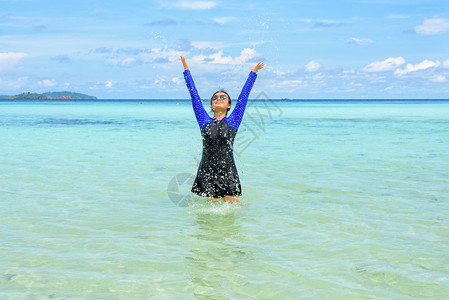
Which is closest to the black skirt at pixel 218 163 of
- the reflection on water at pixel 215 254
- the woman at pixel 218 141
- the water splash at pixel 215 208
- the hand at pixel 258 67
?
the woman at pixel 218 141

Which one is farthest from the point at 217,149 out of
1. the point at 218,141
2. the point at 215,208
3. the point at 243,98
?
the point at 215,208

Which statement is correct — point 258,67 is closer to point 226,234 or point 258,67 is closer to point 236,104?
point 236,104

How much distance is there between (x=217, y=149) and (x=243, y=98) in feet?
2.87

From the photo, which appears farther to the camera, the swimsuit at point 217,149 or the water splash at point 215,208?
the water splash at point 215,208

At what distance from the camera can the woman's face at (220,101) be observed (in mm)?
7223

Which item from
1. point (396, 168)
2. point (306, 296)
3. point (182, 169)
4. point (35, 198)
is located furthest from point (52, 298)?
point (396, 168)

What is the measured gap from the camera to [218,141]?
7.17 m

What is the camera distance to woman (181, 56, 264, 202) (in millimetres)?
7152

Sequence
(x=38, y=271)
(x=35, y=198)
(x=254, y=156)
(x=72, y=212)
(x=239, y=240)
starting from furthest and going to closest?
(x=254, y=156), (x=35, y=198), (x=72, y=212), (x=239, y=240), (x=38, y=271)

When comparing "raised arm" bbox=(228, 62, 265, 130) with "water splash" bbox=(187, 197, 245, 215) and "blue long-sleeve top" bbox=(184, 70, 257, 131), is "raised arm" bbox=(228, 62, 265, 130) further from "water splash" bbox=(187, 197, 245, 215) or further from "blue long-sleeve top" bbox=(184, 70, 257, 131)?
"water splash" bbox=(187, 197, 245, 215)

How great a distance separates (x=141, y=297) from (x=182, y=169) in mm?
8075

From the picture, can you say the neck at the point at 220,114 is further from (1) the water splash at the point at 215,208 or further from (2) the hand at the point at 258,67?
(1) the water splash at the point at 215,208

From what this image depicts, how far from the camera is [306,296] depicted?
14.1 feet

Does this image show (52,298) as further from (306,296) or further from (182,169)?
(182,169)
